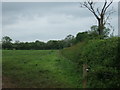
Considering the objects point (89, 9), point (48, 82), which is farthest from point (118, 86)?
point (89, 9)

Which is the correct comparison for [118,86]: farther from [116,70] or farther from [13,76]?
[13,76]

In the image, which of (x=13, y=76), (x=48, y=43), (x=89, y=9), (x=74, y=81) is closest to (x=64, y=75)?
(x=74, y=81)

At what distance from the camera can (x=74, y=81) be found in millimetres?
11781

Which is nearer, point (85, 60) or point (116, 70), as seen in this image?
point (116, 70)

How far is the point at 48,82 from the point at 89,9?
17.2 meters

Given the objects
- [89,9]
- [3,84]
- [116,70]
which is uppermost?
[89,9]

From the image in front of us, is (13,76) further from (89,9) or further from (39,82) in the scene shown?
(89,9)

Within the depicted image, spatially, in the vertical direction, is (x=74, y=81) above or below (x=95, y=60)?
below

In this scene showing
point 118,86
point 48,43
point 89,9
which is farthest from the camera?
point 48,43

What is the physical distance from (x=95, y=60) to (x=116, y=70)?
3183 millimetres

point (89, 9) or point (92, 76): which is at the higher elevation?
point (89, 9)

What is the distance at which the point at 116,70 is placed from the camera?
818 cm

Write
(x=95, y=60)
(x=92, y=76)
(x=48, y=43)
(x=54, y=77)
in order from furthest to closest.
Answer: (x=48, y=43) → (x=54, y=77) → (x=95, y=60) → (x=92, y=76)

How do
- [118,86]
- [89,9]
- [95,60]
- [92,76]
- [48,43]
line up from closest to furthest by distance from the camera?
[118,86], [92,76], [95,60], [89,9], [48,43]
